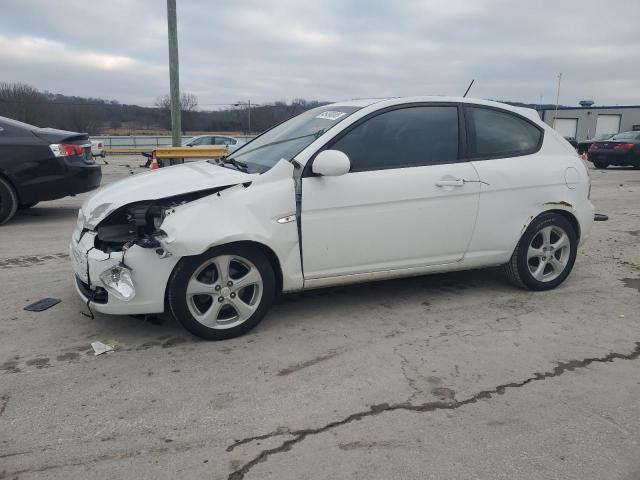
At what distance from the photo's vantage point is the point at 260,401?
2891mm

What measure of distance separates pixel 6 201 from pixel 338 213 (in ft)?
18.8

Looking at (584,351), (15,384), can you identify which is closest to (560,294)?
(584,351)

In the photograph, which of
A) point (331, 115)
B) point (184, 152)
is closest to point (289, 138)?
point (331, 115)

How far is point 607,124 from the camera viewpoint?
177ft

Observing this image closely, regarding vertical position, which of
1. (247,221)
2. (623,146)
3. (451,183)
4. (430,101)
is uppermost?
(430,101)

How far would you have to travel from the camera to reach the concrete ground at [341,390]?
2.41m

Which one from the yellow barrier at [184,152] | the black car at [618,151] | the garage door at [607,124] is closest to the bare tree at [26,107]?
the yellow barrier at [184,152]

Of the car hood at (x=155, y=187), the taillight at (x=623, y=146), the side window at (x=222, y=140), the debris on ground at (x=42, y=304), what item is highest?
the side window at (x=222, y=140)

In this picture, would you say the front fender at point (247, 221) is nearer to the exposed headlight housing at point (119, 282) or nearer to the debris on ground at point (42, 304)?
the exposed headlight housing at point (119, 282)

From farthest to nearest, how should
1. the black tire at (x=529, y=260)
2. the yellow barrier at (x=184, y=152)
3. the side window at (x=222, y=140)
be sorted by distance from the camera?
the side window at (x=222, y=140) < the yellow barrier at (x=184, y=152) < the black tire at (x=529, y=260)

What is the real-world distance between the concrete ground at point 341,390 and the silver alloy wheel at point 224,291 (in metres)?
0.19

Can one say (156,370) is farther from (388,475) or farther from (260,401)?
(388,475)

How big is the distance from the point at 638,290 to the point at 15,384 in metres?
4.96

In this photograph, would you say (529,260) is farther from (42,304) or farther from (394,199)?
(42,304)
